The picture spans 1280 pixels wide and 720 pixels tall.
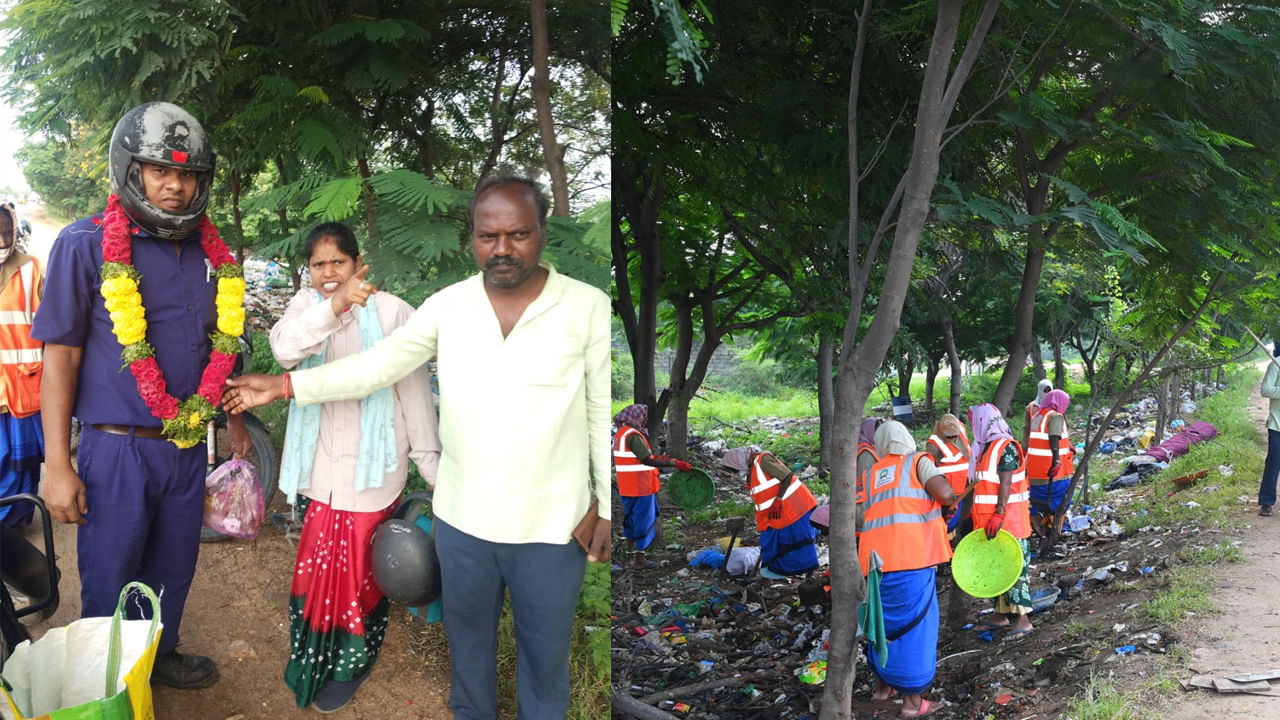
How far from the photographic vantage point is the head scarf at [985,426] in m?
4.45

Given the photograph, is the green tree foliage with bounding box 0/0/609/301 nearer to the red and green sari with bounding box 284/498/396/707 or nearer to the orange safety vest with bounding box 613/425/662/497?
the red and green sari with bounding box 284/498/396/707

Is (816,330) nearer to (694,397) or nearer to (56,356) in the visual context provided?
(694,397)

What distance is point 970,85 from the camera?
4.23 m

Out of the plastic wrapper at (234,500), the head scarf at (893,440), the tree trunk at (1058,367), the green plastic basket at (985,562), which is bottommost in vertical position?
the green plastic basket at (985,562)

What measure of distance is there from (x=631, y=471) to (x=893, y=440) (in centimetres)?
120

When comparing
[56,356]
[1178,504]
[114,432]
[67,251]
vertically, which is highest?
[67,251]

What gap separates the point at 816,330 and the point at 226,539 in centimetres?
304

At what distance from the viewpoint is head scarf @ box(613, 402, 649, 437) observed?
3.96m

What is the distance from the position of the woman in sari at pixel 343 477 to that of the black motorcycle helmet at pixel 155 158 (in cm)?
34

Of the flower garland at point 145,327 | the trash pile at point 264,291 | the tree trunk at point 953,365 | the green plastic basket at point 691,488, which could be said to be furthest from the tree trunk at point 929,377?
the flower garland at point 145,327

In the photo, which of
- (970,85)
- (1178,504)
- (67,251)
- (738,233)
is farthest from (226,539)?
(1178,504)

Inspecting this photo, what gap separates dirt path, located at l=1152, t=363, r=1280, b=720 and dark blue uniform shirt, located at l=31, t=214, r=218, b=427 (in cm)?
360

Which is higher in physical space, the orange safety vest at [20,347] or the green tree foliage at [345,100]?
the green tree foliage at [345,100]

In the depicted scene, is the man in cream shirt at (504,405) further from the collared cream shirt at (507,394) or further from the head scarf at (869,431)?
the head scarf at (869,431)
